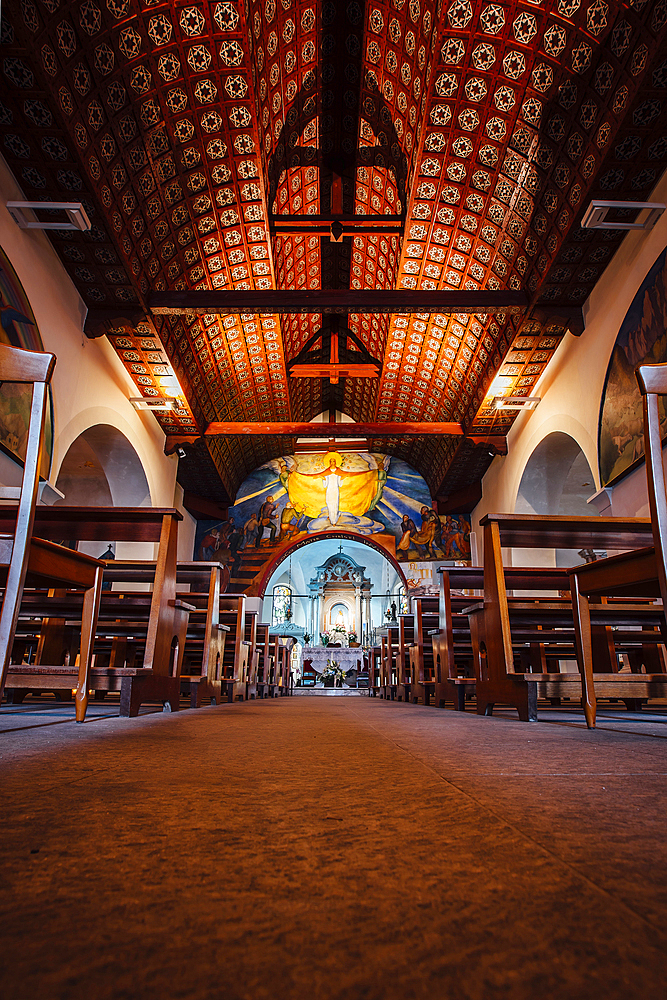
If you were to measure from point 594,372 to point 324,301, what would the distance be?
3896mm

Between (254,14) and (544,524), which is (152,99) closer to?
(254,14)

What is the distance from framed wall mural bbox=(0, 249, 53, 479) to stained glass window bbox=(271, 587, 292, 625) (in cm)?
1763

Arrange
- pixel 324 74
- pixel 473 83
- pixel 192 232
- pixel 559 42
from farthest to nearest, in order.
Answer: pixel 324 74
pixel 192 232
pixel 473 83
pixel 559 42

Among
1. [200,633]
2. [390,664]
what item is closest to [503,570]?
[200,633]

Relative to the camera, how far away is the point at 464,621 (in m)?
6.74

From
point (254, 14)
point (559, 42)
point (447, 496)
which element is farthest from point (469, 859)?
point (447, 496)

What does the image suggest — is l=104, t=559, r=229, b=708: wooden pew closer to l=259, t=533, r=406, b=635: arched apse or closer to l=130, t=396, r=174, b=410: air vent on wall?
l=130, t=396, r=174, b=410: air vent on wall

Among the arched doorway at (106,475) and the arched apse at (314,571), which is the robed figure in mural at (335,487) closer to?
the arched doorway at (106,475)

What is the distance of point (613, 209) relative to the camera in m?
6.80

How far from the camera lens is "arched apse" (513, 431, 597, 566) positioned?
35.4 feet

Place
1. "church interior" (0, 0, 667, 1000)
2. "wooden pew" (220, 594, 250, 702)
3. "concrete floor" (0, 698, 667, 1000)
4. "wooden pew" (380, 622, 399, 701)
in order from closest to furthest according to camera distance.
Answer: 1. "concrete floor" (0, 698, 667, 1000)
2. "church interior" (0, 0, 667, 1000)
3. "wooden pew" (220, 594, 250, 702)
4. "wooden pew" (380, 622, 399, 701)

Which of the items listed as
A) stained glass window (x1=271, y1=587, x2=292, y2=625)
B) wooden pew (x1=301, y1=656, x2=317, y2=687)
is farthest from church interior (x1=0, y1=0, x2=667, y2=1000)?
stained glass window (x1=271, y1=587, x2=292, y2=625)

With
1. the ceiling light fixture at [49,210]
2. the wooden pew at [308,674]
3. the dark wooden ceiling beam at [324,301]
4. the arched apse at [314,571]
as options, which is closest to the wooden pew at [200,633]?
the ceiling light fixture at [49,210]

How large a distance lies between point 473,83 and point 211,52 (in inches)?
114
